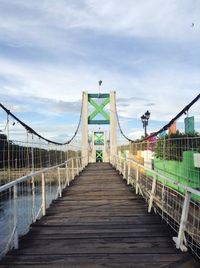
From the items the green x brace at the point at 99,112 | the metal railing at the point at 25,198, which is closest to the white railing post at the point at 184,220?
the metal railing at the point at 25,198

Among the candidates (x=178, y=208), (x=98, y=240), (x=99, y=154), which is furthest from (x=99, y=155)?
(x=98, y=240)

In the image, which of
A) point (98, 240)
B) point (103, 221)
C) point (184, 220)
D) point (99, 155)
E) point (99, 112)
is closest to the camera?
point (184, 220)

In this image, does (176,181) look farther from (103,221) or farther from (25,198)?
(25,198)

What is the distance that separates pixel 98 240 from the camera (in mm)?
5016

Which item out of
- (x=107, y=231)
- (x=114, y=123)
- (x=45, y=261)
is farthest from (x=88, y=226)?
(x=114, y=123)

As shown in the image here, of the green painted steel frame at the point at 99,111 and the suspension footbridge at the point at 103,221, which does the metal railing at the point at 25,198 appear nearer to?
the suspension footbridge at the point at 103,221

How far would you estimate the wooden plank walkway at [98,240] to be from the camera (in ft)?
13.5

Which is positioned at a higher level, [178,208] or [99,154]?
[99,154]

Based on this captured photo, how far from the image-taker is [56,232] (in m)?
5.61

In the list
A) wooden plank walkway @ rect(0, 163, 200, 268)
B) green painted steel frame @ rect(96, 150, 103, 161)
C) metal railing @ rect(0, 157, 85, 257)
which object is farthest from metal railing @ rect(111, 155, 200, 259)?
green painted steel frame @ rect(96, 150, 103, 161)

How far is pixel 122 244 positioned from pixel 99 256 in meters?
0.59

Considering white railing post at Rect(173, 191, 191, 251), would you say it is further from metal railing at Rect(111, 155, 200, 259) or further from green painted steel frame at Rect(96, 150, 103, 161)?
green painted steel frame at Rect(96, 150, 103, 161)

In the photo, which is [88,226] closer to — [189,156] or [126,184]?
[189,156]

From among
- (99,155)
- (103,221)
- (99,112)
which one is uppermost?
(99,112)
